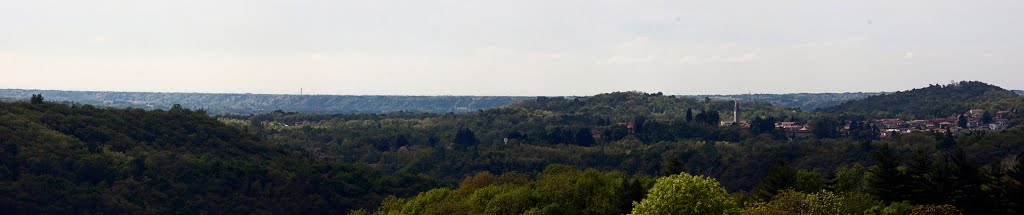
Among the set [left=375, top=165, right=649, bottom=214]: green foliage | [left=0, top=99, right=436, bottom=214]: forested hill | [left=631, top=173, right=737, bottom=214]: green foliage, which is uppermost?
[left=631, top=173, right=737, bottom=214]: green foliage

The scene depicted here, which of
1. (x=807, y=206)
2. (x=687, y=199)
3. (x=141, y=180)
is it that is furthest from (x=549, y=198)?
(x=141, y=180)

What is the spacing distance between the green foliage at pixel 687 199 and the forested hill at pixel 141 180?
106 metres

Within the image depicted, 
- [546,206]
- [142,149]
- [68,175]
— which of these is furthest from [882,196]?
[142,149]

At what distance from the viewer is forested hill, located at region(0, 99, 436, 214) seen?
161 metres

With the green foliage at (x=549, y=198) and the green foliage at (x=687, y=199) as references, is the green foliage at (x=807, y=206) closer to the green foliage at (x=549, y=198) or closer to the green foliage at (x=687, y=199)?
the green foliage at (x=687, y=199)

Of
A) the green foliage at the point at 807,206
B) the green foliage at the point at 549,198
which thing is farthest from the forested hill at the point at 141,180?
the green foliage at the point at 807,206

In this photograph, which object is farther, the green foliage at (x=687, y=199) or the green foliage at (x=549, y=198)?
the green foliage at (x=549, y=198)

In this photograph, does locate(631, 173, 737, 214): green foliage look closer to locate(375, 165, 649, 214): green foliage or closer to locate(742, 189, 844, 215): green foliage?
locate(742, 189, 844, 215): green foliage

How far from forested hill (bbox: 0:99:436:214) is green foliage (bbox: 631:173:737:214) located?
10643cm

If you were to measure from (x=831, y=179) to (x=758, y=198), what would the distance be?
15.2 metres

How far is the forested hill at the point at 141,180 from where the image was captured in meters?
161

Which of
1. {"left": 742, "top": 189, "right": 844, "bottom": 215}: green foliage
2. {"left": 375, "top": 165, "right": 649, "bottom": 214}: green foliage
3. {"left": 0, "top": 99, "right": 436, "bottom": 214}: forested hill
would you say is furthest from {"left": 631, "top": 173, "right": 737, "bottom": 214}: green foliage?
{"left": 0, "top": 99, "right": 436, "bottom": 214}: forested hill

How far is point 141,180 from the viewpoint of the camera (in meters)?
177

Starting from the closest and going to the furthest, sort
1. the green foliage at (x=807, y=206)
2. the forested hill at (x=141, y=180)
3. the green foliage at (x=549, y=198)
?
the green foliage at (x=807, y=206) < the green foliage at (x=549, y=198) < the forested hill at (x=141, y=180)
